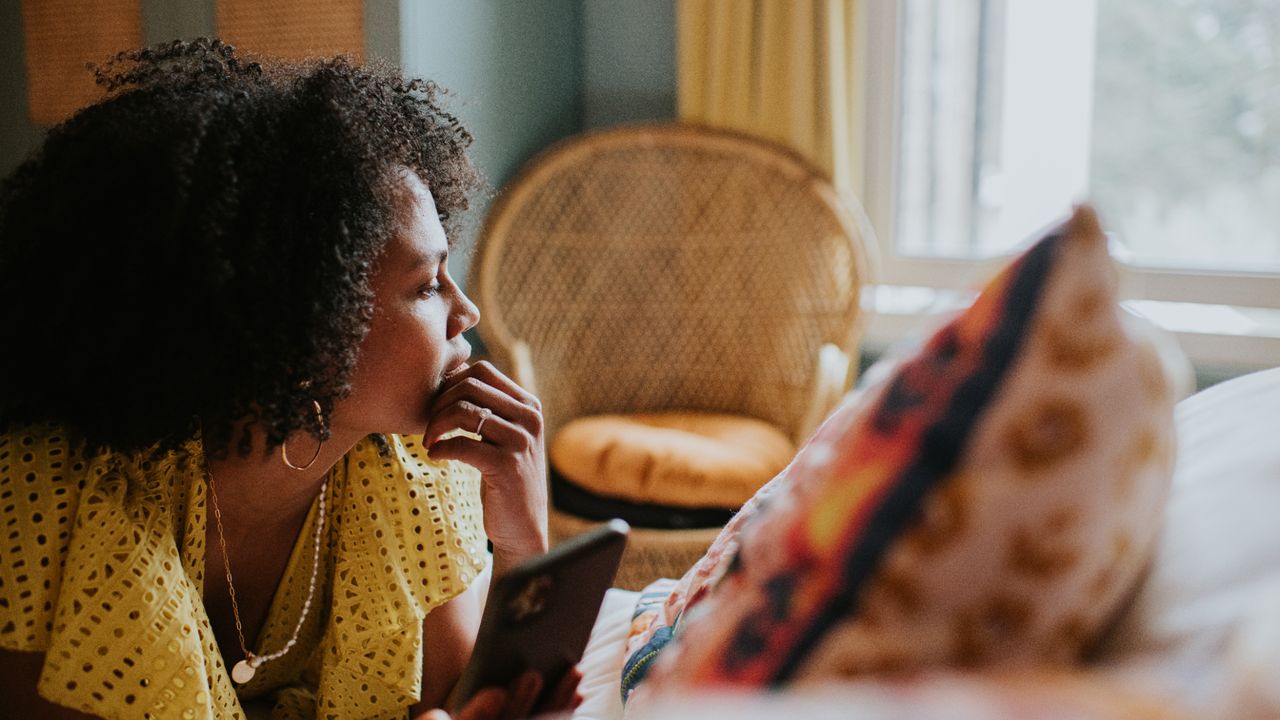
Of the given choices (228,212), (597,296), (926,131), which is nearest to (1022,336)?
(228,212)

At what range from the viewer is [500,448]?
3.57 feet

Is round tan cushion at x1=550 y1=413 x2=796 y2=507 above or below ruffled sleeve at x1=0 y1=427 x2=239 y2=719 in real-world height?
below

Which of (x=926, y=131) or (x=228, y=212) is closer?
(x=228, y=212)

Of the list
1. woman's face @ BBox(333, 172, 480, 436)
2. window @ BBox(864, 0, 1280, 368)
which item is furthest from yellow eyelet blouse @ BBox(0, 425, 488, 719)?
window @ BBox(864, 0, 1280, 368)

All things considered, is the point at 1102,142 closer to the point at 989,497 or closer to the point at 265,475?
the point at 265,475

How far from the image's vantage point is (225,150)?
891mm

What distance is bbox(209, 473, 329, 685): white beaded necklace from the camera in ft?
3.37

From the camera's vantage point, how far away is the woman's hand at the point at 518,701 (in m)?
0.66

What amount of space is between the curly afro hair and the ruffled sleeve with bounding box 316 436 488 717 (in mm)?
179

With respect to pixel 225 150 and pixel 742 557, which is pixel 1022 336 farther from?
pixel 225 150

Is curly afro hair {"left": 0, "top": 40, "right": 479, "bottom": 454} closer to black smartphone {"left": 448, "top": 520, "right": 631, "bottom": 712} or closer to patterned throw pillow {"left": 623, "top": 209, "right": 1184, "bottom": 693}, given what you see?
black smartphone {"left": 448, "top": 520, "right": 631, "bottom": 712}

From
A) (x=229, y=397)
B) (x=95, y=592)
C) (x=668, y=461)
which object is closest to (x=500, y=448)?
(x=229, y=397)

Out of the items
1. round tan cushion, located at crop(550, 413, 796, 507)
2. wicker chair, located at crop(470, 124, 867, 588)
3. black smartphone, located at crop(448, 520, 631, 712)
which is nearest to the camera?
black smartphone, located at crop(448, 520, 631, 712)

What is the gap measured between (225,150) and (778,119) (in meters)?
1.87
